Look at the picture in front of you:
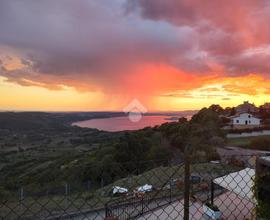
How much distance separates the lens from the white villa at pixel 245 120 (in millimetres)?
40781

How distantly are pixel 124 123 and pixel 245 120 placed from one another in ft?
155

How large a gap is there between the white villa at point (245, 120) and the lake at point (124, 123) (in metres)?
9.00

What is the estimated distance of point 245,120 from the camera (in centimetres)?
4094

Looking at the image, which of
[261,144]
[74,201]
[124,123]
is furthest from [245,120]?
[124,123]

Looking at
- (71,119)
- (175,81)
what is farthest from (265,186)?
(71,119)

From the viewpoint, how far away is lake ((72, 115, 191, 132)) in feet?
141

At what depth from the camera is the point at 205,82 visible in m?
22.0

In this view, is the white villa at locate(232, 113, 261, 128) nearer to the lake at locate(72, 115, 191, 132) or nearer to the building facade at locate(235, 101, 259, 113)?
the building facade at locate(235, 101, 259, 113)

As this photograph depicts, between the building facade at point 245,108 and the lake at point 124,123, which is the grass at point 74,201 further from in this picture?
the building facade at point 245,108

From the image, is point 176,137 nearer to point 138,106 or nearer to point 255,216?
point 138,106

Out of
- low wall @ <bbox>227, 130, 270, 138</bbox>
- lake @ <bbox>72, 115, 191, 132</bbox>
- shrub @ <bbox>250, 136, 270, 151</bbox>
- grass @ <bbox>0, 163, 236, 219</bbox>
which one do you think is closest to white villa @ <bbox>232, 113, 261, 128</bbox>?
low wall @ <bbox>227, 130, 270, 138</bbox>

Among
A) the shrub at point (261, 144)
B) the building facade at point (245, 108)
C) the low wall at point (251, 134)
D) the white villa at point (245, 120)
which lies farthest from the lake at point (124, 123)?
the building facade at point (245, 108)

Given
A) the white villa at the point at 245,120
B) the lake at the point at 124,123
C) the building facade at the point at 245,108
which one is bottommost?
the lake at the point at 124,123

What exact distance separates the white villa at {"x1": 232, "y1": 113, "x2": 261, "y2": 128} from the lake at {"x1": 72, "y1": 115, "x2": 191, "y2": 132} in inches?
354
